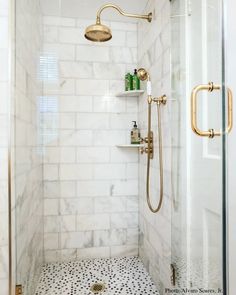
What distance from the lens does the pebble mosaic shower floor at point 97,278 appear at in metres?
1.59

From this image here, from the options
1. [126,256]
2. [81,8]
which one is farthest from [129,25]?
[126,256]

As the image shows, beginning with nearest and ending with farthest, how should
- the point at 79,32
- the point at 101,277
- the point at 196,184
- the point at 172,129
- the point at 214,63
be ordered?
the point at 214,63
the point at 196,184
the point at 172,129
the point at 101,277
the point at 79,32

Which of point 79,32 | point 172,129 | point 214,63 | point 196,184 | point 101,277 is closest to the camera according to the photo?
point 214,63

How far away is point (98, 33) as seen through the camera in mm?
1677

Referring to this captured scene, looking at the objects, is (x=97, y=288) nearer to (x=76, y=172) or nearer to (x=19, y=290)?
(x=19, y=290)

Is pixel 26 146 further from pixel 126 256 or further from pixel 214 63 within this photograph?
pixel 126 256

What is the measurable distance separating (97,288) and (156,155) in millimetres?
972

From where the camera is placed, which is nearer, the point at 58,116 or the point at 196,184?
the point at 196,184

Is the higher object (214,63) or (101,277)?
(214,63)

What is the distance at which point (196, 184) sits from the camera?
1.15 meters

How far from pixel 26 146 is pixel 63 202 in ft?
2.10

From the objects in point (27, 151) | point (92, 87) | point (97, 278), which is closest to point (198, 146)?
point (27, 151)

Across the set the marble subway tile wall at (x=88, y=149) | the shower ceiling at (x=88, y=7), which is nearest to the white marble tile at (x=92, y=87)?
the marble subway tile wall at (x=88, y=149)

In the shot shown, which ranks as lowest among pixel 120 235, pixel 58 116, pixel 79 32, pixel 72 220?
pixel 120 235
